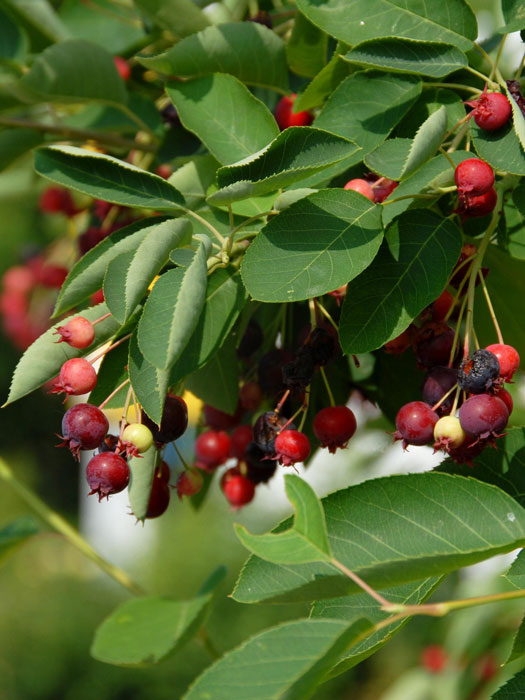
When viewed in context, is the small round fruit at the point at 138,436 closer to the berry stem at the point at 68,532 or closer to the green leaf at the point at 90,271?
the green leaf at the point at 90,271

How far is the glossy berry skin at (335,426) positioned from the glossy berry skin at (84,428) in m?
0.20

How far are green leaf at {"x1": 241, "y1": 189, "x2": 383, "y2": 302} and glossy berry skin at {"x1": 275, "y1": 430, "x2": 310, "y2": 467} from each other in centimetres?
17

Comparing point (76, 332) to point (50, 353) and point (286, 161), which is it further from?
point (286, 161)

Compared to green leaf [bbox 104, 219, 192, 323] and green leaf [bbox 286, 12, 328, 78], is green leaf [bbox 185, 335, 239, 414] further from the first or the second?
green leaf [bbox 286, 12, 328, 78]

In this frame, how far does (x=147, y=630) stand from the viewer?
87cm

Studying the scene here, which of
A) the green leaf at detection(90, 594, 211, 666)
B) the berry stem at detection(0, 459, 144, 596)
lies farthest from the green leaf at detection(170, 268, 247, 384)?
the berry stem at detection(0, 459, 144, 596)

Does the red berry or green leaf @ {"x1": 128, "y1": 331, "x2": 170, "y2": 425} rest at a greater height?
the red berry

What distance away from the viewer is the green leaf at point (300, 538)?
1.55 ft

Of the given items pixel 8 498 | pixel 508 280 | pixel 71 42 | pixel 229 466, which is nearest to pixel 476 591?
pixel 229 466

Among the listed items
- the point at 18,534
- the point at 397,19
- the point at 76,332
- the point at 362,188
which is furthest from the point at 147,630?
the point at 397,19

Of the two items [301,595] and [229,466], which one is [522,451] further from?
[229,466]

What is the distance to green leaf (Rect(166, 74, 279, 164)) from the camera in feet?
2.17

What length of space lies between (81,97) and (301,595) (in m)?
0.67

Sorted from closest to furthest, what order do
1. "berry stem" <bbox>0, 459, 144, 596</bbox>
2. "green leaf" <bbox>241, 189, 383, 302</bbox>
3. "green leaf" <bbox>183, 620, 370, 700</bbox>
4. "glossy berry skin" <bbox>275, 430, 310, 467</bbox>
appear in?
"green leaf" <bbox>183, 620, 370, 700</bbox>, "green leaf" <bbox>241, 189, 383, 302</bbox>, "glossy berry skin" <bbox>275, 430, 310, 467</bbox>, "berry stem" <bbox>0, 459, 144, 596</bbox>
